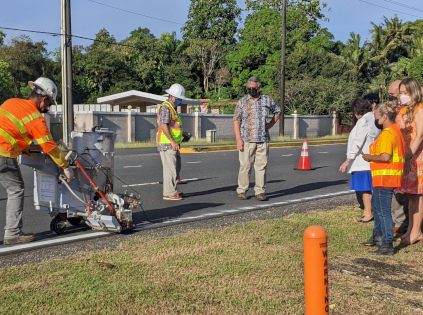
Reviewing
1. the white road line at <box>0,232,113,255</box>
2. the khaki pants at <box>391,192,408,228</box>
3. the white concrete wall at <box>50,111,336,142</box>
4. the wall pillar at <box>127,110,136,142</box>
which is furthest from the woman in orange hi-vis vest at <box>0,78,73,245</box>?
the wall pillar at <box>127,110,136,142</box>

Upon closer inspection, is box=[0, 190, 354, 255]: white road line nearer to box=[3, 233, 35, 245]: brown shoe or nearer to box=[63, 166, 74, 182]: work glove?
box=[3, 233, 35, 245]: brown shoe

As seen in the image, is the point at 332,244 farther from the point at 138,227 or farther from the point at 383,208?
the point at 138,227

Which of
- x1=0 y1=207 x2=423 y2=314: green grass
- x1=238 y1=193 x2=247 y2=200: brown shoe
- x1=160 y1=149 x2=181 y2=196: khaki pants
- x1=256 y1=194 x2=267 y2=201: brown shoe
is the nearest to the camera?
x1=0 y1=207 x2=423 y2=314: green grass

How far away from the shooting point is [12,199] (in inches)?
249

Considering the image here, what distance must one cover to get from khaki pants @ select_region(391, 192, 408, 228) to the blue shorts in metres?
0.48

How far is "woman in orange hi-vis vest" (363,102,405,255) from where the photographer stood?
5.91 meters

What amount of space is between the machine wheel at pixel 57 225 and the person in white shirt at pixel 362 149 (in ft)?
11.6

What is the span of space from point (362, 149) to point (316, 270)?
16.3 feet

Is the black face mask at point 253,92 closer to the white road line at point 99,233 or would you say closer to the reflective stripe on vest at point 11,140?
the white road line at point 99,233

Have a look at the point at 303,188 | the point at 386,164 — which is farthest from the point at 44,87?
the point at 303,188

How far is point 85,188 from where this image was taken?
6738 mm

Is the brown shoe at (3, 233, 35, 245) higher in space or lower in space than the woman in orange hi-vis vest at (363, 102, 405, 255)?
lower

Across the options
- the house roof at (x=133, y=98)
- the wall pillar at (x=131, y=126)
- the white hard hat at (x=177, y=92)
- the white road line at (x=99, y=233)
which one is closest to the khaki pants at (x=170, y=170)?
the white hard hat at (x=177, y=92)

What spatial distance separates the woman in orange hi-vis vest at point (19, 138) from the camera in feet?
19.7
